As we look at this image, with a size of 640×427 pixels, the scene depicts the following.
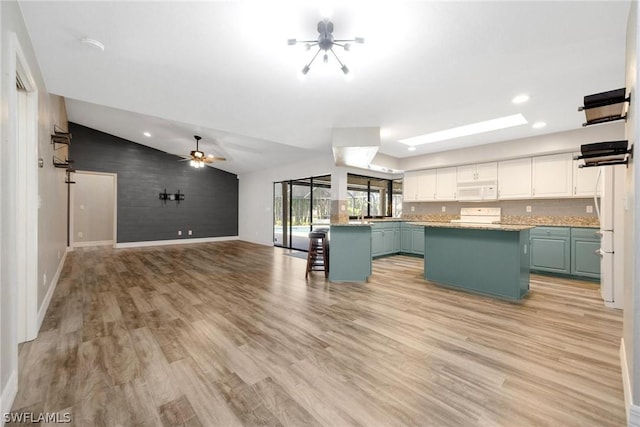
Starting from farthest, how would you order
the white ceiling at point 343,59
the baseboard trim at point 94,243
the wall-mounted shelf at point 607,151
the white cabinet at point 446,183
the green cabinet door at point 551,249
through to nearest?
1. the baseboard trim at point 94,243
2. the white cabinet at point 446,183
3. the green cabinet door at point 551,249
4. the white ceiling at point 343,59
5. the wall-mounted shelf at point 607,151

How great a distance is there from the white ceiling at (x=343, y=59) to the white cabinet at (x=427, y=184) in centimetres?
232

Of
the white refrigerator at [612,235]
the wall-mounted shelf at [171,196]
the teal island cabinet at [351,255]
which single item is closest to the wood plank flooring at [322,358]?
the white refrigerator at [612,235]

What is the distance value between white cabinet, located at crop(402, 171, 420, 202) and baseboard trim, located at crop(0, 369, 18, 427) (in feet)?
21.9

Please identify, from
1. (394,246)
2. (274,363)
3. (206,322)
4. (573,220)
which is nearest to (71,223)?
(206,322)

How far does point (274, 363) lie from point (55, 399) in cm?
130

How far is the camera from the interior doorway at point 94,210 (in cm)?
751

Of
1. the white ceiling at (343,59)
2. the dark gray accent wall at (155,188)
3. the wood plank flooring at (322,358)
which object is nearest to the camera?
the wood plank flooring at (322,358)

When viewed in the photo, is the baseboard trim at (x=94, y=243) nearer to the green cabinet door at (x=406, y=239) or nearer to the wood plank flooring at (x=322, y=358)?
the wood plank flooring at (x=322, y=358)

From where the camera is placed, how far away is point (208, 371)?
1.84m

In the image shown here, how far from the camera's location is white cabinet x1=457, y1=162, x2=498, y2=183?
5254mm

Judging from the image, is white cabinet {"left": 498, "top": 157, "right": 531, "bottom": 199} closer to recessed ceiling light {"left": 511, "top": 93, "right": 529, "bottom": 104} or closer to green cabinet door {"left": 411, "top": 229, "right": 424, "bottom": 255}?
green cabinet door {"left": 411, "top": 229, "right": 424, "bottom": 255}

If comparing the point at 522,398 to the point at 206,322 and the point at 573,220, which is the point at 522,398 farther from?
the point at 573,220

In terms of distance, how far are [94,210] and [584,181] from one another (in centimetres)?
1177

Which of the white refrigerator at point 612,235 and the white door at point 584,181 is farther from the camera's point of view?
the white door at point 584,181
